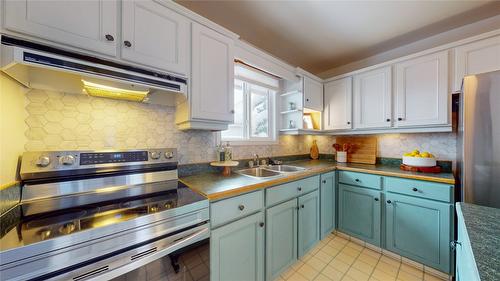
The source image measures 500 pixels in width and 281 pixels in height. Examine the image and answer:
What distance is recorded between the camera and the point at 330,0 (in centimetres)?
150

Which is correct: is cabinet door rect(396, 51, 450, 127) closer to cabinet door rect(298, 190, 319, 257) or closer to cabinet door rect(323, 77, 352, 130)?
cabinet door rect(323, 77, 352, 130)

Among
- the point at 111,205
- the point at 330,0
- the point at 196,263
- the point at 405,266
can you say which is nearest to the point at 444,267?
the point at 405,266

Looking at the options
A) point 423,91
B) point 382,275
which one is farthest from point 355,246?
point 423,91

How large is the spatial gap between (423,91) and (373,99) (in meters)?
0.45

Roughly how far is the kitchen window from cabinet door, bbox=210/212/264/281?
0.94 meters

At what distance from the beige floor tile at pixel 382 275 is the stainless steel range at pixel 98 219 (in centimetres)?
160

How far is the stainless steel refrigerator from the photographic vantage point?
Result: 1.15m

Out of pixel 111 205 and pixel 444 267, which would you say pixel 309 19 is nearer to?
pixel 111 205

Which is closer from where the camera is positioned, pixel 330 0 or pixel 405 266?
pixel 330 0

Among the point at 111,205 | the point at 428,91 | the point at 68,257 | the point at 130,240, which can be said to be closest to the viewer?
the point at 68,257

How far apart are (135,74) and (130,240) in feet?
2.90

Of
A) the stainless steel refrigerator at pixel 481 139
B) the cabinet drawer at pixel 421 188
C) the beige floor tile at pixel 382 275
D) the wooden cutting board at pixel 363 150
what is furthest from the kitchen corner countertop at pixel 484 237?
the wooden cutting board at pixel 363 150

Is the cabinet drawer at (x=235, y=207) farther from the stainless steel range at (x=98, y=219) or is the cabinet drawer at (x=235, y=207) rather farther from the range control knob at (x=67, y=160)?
the range control knob at (x=67, y=160)

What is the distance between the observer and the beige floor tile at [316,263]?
1.69m
